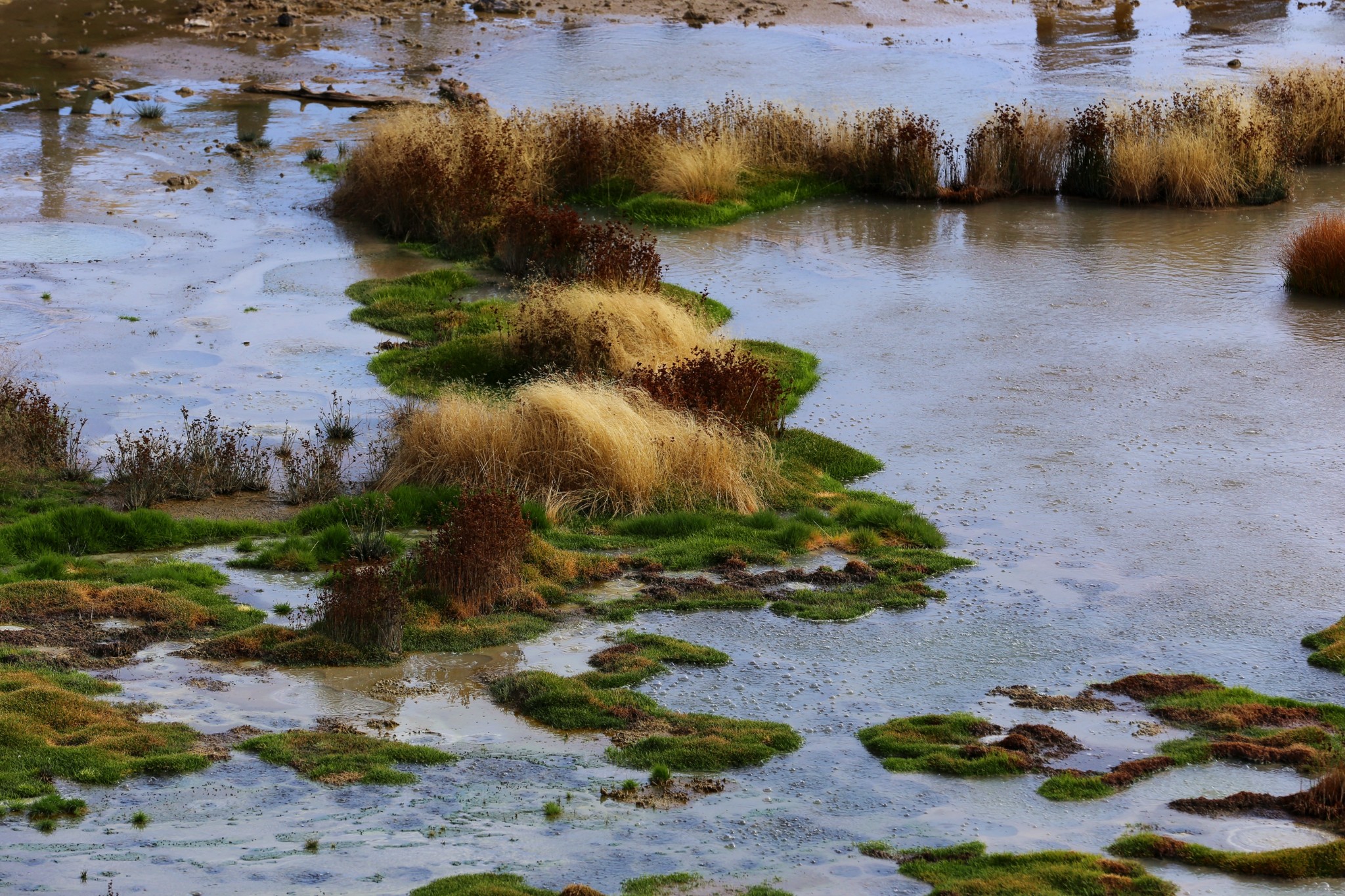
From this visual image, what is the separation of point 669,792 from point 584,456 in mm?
5268

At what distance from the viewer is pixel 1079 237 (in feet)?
67.1

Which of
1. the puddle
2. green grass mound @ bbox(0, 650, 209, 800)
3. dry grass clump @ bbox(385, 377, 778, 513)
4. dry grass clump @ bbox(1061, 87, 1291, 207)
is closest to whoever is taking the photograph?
green grass mound @ bbox(0, 650, 209, 800)

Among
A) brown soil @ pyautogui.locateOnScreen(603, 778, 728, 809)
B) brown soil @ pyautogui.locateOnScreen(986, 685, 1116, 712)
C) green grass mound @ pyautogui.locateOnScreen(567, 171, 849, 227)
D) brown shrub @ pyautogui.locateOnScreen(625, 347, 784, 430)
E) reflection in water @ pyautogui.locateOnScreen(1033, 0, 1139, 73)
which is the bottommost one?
brown soil @ pyautogui.locateOnScreen(986, 685, 1116, 712)

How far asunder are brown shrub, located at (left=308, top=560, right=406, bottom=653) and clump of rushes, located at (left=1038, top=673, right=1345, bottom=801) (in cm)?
414

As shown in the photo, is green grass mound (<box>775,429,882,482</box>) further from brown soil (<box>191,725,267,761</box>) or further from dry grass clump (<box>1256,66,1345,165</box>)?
dry grass clump (<box>1256,66,1345,165</box>)

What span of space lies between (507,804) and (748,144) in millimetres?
19013

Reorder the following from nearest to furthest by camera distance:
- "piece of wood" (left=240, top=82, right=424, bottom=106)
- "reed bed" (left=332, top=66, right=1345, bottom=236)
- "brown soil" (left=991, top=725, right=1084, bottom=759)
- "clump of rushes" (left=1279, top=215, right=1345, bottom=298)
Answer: "brown soil" (left=991, top=725, right=1084, bottom=759) < "clump of rushes" (left=1279, top=215, right=1345, bottom=298) < "reed bed" (left=332, top=66, right=1345, bottom=236) < "piece of wood" (left=240, top=82, right=424, bottom=106)

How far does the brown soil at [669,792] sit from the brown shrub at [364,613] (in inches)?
91.9

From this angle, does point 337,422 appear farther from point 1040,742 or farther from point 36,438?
point 1040,742

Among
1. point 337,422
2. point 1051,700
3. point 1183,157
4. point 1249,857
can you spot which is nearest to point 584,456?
point 337,422

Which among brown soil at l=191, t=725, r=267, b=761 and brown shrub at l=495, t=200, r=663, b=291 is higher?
brown shrub at l=495, t=200, r=663, b=291

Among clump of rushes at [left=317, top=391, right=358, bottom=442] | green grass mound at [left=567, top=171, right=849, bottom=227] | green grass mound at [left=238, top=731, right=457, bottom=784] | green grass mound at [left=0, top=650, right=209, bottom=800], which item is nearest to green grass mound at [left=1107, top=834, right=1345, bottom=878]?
green grass mound at [left=238, top=731, right=457, bottom=784]

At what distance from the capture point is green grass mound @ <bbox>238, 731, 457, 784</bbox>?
7.03 meters

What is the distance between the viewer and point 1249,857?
20.6 feet
